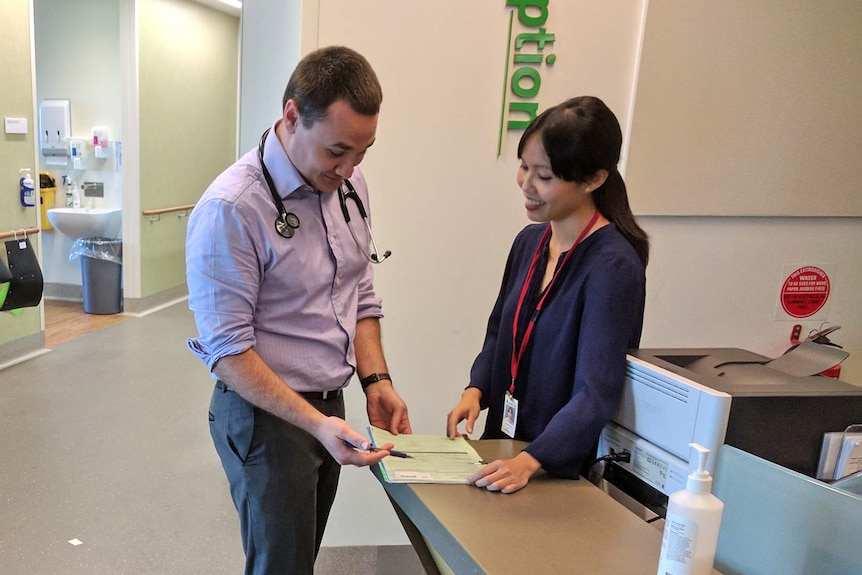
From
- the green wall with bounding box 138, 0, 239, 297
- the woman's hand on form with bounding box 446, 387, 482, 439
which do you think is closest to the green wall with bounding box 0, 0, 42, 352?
the green wall with bounding box 138, 0, 239, 297

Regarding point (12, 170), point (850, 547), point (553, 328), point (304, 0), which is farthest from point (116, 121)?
point (850, 547)

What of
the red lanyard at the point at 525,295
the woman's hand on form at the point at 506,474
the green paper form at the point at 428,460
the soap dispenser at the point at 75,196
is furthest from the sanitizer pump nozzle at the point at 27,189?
the woman's hand on form at the point at 506,474

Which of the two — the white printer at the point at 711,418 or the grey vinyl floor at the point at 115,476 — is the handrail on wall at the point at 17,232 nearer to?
the grey vinyl floor at the point at 115,476

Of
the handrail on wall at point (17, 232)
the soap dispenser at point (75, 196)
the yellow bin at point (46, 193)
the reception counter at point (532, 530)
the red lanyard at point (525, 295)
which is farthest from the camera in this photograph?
the soap dispenser at point (75, 196)

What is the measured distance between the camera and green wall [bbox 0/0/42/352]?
406 cm

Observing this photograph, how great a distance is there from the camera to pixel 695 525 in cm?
93

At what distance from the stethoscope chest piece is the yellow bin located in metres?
5.00

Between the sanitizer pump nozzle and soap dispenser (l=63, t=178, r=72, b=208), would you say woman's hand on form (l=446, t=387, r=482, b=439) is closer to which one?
the sanitizer pump nozzle

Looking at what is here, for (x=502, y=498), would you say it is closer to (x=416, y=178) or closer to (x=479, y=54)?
(x=416, y=178)

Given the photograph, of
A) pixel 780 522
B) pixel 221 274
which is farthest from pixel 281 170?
pixel 780 522

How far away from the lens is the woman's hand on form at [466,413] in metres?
1.53

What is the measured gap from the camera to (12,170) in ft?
13.8

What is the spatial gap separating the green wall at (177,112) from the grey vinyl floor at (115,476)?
1632mm

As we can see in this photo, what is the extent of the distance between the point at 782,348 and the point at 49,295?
578 cm
